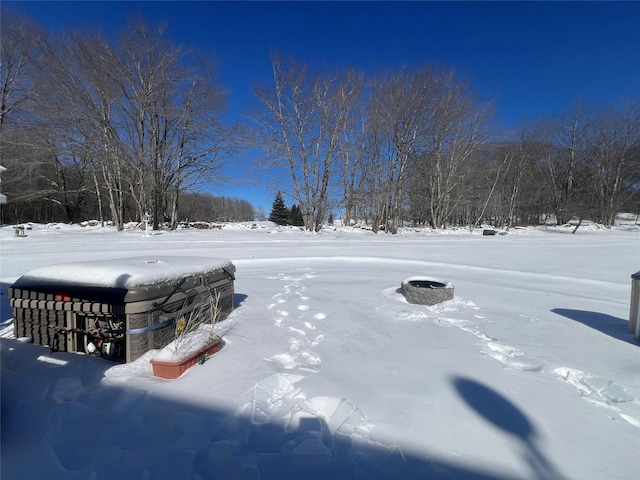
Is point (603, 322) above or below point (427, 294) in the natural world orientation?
below

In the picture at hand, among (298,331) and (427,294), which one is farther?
(427,294)

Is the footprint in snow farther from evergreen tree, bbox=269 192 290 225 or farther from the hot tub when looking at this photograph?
evergreen tree, bbox=269 192 290 225

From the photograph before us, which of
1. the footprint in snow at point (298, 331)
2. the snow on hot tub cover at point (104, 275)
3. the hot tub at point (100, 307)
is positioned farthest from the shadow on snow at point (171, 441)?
the footprint in snow at point (298, 331)

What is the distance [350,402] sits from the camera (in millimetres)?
2027

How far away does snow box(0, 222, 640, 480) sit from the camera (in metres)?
1.54

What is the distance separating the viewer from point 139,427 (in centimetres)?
179

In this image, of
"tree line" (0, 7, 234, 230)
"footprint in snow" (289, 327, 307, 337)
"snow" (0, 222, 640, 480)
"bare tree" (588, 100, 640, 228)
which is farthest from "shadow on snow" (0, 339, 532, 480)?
"bare tree" (588, 100, 640, 228)

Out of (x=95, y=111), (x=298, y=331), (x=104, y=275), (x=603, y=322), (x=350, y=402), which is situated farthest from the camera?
(x=95, y=111)

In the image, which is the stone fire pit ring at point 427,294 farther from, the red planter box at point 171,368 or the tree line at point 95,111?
the tree line at point 95,111

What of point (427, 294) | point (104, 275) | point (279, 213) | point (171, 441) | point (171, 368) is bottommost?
point (171, 441)

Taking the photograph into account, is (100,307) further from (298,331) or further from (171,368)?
(298,331)

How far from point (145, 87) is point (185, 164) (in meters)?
4.39

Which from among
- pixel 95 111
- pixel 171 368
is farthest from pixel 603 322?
pixel 95 111

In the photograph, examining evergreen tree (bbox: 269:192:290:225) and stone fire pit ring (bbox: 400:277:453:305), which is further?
evergreen tree (bbox: 269:192:290:225)
